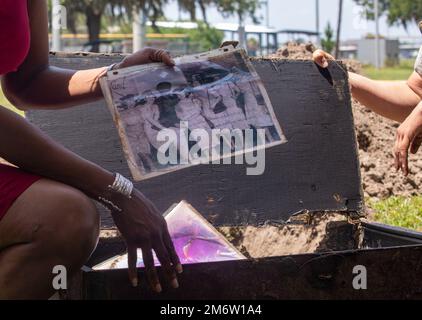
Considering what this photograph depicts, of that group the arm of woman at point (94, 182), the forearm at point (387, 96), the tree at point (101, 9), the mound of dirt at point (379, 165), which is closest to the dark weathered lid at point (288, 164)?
the forearm at point (387, 96)

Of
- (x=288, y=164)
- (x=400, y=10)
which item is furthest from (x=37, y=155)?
(x=400, y=10)

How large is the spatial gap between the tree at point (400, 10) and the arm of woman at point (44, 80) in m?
60.4

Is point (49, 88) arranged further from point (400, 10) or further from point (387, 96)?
point (400, 10)

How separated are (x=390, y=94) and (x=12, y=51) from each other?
2.04m

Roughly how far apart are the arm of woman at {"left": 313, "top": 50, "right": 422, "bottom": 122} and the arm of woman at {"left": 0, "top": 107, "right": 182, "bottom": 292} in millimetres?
1819

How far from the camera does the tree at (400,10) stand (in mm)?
62356

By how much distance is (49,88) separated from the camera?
2.45 m

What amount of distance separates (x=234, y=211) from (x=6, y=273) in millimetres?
1687

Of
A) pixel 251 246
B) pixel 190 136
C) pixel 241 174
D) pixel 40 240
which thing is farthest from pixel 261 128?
pixel 251 246

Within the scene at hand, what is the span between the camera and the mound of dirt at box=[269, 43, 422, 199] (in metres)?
6.18

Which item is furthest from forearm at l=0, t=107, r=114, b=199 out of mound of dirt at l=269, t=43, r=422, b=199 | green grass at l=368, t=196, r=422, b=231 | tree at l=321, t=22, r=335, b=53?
tree at l=321, t=22, r=335, b=53

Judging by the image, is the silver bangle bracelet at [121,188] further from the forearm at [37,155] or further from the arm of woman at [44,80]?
the arm of woman at [44,80]

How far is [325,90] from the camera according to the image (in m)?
3.53

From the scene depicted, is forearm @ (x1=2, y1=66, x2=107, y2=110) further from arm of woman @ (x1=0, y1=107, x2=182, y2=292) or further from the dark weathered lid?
the dark weathered lid
